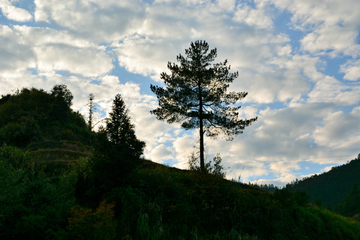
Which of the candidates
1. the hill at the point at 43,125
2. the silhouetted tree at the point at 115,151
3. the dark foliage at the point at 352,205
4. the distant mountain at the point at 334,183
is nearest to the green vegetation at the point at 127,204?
the silhouetted tree at the point at 115,151

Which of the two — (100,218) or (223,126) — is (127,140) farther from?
(223,126)

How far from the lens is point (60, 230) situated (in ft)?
21.7

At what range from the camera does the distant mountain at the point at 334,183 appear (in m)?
106

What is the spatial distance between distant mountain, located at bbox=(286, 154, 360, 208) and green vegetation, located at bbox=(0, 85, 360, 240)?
108481 mm

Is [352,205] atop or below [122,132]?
below

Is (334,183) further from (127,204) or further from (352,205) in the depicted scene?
(127,204)

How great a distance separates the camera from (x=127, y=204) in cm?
902

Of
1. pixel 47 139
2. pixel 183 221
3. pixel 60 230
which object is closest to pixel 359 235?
pixel 183 221

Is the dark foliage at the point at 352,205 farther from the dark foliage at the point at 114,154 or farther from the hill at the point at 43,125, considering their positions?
the dark foliage at the point at 114,154

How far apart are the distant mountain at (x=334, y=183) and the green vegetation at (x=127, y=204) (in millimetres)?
108481

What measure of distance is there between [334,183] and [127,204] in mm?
134905

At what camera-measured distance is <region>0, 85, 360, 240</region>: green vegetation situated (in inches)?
269

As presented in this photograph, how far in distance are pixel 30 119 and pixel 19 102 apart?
584 cm

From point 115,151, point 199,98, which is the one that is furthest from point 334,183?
point 115,151
